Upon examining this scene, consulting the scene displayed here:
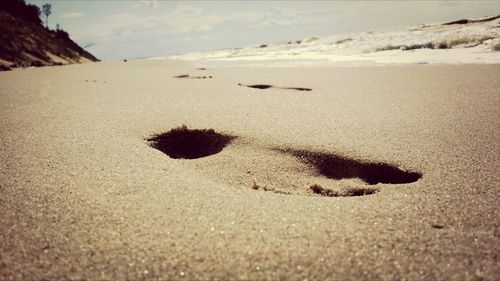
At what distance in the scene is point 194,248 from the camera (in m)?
0.83

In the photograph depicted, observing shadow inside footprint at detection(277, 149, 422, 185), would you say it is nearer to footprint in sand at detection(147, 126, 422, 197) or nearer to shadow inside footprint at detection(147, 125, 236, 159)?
footprint in sand at detection(147, 126, 422, 197)

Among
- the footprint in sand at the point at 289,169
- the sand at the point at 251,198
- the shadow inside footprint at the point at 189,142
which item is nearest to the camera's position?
the sand at the point at 251,198

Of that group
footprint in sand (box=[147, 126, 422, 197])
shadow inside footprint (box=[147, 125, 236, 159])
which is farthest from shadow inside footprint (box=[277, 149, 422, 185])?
shadow inside footprint (box=[147, 125, 236, 159])

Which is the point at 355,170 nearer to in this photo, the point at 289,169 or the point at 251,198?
the point at 289,169

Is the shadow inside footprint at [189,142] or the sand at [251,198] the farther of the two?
the shadow inside footprint at [189,142]

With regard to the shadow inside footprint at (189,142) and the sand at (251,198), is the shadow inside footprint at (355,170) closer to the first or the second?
the sand at (251,198)

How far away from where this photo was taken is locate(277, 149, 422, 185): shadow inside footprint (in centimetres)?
133

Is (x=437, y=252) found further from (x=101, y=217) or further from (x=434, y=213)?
(x=101, y=217)

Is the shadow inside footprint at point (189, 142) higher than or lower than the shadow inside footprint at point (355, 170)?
higher

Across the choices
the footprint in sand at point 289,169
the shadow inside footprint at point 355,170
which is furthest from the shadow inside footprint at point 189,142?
the shadow inside footprint at point 355,170

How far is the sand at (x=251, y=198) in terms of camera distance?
0.79m

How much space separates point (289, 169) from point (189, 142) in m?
0.65

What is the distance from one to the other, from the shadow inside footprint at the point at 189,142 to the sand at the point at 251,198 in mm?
52

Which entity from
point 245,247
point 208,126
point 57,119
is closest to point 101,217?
point 245,247
